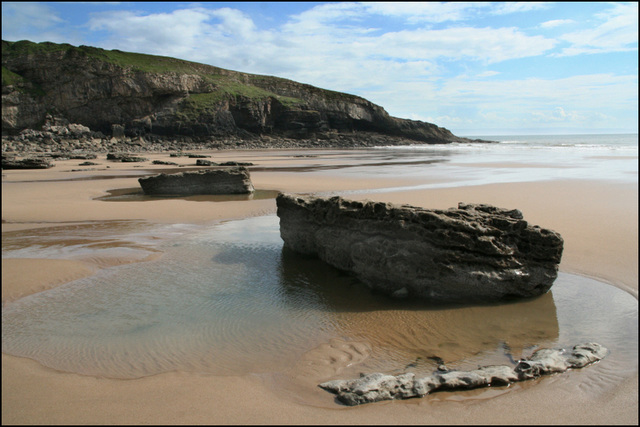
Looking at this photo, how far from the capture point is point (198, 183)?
16484mm

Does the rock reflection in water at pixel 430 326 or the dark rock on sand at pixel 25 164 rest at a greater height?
the dark rock on sand at pixel 25 164

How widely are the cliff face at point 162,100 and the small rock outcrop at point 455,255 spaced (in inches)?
2525

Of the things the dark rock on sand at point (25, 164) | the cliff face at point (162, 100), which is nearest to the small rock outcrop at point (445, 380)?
the dark rock on sand at point (25, 164)

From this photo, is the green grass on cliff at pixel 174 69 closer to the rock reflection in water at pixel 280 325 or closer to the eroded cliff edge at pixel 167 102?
the eroded cliff edge at pixel 167 102

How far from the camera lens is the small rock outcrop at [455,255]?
604 centimetres

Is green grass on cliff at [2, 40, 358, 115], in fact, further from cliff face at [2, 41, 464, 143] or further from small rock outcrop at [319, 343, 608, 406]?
small rock outcrop at [319, 343, 608, 406]

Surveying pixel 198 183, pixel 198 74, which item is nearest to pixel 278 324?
pixel 198 183

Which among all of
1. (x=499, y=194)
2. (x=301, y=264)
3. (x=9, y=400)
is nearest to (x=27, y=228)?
(x=301, y=264)

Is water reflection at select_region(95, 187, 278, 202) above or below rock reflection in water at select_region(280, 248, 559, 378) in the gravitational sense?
above

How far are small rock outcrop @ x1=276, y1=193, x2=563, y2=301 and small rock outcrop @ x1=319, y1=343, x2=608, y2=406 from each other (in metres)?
1.70

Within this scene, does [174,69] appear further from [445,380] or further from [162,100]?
[445,380]

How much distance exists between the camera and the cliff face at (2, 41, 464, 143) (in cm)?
6194

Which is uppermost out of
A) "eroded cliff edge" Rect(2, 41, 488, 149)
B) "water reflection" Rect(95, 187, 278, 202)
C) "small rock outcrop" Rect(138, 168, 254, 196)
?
"eroded cliff edge" Rect(2, 41, 488, 149)

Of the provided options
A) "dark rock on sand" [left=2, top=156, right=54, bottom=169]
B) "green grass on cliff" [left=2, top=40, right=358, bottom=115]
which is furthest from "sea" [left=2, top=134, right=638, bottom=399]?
"green grass on cliff" [left=2, top=40, right=358, bottom=115]
